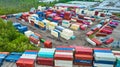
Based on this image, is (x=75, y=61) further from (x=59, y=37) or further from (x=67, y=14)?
(x=67, y=14)

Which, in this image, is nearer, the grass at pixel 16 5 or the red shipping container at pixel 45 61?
the red shipping container at pixel 45 61

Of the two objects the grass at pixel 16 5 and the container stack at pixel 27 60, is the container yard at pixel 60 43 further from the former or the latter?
the grass at pixel 16 5

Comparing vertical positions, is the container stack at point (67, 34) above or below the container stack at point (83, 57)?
below

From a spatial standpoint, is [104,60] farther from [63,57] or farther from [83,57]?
[63,57]

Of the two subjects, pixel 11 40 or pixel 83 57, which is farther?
pixel 11 40

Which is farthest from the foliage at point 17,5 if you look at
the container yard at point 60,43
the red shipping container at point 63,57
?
the red shipping container at point 63,57

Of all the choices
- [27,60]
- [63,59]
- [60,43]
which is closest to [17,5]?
[60,43]

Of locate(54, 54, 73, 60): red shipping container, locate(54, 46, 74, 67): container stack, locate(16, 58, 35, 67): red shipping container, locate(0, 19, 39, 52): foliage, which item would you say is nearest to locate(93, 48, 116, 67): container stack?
locate(54, 46, 74, 67): container stack
